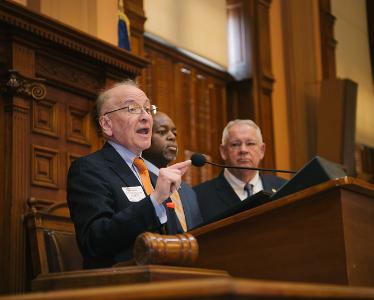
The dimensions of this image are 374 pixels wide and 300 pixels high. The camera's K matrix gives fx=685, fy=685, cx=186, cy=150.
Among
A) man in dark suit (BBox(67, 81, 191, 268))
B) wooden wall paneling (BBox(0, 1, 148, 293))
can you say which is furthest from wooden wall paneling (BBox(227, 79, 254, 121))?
man in dark suit (BBox(67, 81, 191, 268))

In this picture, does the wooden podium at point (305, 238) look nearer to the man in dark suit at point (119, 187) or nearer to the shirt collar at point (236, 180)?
the man in dark suit at point (119, 187)

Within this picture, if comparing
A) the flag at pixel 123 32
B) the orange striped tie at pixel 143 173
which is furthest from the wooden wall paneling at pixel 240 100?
the orange striped tie at pixel 143 173

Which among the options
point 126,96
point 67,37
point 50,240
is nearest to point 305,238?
point 126,96

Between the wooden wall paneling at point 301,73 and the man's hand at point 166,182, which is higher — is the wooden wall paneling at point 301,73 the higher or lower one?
the higher one

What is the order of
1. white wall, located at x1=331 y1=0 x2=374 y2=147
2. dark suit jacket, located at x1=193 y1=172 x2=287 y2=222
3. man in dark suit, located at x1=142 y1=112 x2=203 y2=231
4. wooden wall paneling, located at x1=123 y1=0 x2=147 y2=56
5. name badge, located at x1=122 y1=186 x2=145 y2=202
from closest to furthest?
1. name badge, located at x1=122 y1=186 x2=145 y2=202
2. man in dark suit, located at x1=142 y1=112 x2=203 y2=231
3. dark suit jacket, located at x1=193 y1=172 x2=287 y2=222
4. wooden wall paneling, located at x1=123 y1=0 x2=147 y2=56
5. white wall, located at x1=331 y1=0 x2=374 y2=147

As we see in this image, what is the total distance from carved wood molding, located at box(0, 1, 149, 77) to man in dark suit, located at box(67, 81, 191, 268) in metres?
1.09

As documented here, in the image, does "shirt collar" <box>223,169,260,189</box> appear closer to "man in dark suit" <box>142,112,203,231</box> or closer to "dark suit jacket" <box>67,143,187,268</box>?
A: "man in dark suit" <box>142,112,203,231</box>

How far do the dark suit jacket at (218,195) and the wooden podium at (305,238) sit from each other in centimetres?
126

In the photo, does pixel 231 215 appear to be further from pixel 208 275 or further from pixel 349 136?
pixel 349 136

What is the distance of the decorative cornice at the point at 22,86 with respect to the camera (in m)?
3.69

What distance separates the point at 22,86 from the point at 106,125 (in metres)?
1.13

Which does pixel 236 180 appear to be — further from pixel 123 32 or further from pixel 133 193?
pixel 123 32

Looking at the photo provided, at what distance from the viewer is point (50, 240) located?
313 centimetres

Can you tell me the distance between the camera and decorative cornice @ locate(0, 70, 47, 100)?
369 centimetres
